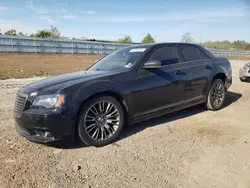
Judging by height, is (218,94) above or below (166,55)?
below

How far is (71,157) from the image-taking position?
3.14m

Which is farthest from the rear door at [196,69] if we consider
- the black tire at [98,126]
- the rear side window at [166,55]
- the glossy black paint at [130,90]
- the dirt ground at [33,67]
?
the dirt ground at [33,67]

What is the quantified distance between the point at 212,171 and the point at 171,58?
2397mm

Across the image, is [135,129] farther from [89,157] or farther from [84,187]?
[84,187]

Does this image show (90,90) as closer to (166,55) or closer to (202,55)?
(166,55)

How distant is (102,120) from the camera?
11.6ft

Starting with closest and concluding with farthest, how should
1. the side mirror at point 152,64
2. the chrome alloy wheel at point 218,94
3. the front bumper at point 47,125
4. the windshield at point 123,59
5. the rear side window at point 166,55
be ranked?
1. the front bumper at point 47,125
2. the side mirror at point 152,64
3. the windshield at point 123,59
4. the rear side window at point 166,55
5. the chrome alloy wheel at point 218,94

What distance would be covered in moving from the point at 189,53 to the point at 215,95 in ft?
4.10

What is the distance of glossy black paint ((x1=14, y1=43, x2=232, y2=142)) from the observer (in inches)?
124

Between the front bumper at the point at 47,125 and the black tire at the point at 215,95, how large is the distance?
3.38 metres

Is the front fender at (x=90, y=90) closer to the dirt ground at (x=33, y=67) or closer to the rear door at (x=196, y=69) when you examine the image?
the rear door at (x=196, y=69)

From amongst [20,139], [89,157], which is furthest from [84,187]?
[20,139]

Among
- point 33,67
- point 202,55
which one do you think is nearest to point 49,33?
point 33,67

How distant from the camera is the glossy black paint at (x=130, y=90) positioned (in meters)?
3.14
